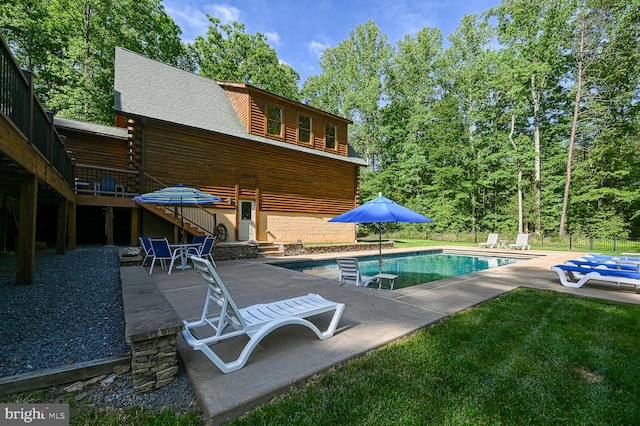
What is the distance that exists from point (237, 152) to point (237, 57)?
58.1 feet

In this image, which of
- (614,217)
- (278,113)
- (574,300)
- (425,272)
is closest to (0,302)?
(574,300)

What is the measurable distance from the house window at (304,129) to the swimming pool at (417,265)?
7.92 metres

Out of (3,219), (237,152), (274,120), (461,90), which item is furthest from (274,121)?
(461,90)

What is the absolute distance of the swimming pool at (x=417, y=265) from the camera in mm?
9320

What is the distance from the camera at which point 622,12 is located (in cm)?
1722

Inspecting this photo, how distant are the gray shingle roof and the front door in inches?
123

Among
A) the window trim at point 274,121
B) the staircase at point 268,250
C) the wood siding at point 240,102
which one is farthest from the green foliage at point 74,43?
the staircase at point 268,250

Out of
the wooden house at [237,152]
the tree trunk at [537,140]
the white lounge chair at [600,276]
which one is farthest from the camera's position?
the tree trunk at [537,140]

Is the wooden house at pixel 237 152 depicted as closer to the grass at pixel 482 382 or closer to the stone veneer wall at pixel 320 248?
the stone veneer wall at pixel 320 248

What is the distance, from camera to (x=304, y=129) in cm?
1656

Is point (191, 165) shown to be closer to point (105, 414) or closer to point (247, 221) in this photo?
point (247, 221)

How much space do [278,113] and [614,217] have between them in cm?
2292

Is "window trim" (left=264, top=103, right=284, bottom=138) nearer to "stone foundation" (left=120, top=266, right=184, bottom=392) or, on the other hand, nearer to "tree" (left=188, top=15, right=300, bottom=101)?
"tree" (left=188, top=15, right=300, bottom=101)

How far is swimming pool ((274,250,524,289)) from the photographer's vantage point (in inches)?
367
